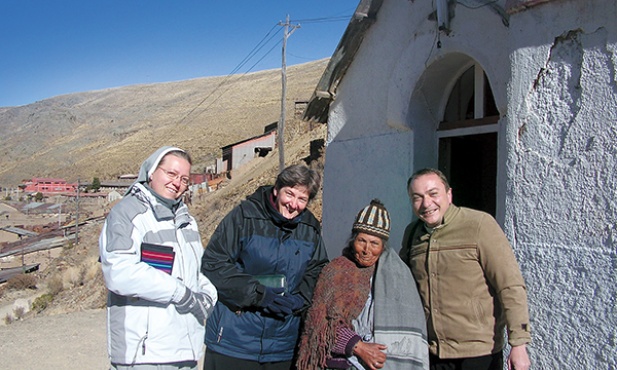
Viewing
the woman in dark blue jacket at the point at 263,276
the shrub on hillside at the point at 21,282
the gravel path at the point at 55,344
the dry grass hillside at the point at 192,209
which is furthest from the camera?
the shrub on hillside at the point at 21,282

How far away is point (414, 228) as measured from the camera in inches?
116

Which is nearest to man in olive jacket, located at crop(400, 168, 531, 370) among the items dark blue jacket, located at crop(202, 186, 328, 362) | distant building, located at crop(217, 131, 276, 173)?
dark blue jacket, located at crop(202, 186, 328, 362)

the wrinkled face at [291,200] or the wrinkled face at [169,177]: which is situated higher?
the wrinkled face at [169,177]

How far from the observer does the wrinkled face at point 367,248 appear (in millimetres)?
2645

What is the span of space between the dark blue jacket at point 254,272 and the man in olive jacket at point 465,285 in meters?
0.71

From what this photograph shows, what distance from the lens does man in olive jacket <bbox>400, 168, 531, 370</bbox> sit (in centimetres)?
249

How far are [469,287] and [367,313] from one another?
0.54 m

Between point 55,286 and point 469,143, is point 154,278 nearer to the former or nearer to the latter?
point 469,143

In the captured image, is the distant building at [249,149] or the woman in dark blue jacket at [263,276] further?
the distant building at [249,149]

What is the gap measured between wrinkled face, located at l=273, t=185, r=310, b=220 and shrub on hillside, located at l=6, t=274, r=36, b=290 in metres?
21.7

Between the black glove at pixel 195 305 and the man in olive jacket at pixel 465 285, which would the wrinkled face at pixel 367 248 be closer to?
the man in olive jacket at pixel 465 285

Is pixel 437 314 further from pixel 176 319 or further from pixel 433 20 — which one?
pixel 433 20

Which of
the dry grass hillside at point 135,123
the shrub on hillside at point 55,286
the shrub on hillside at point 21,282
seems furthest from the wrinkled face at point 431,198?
the dry grass hillside at point 135,123

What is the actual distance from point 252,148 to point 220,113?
35547 millimetres
